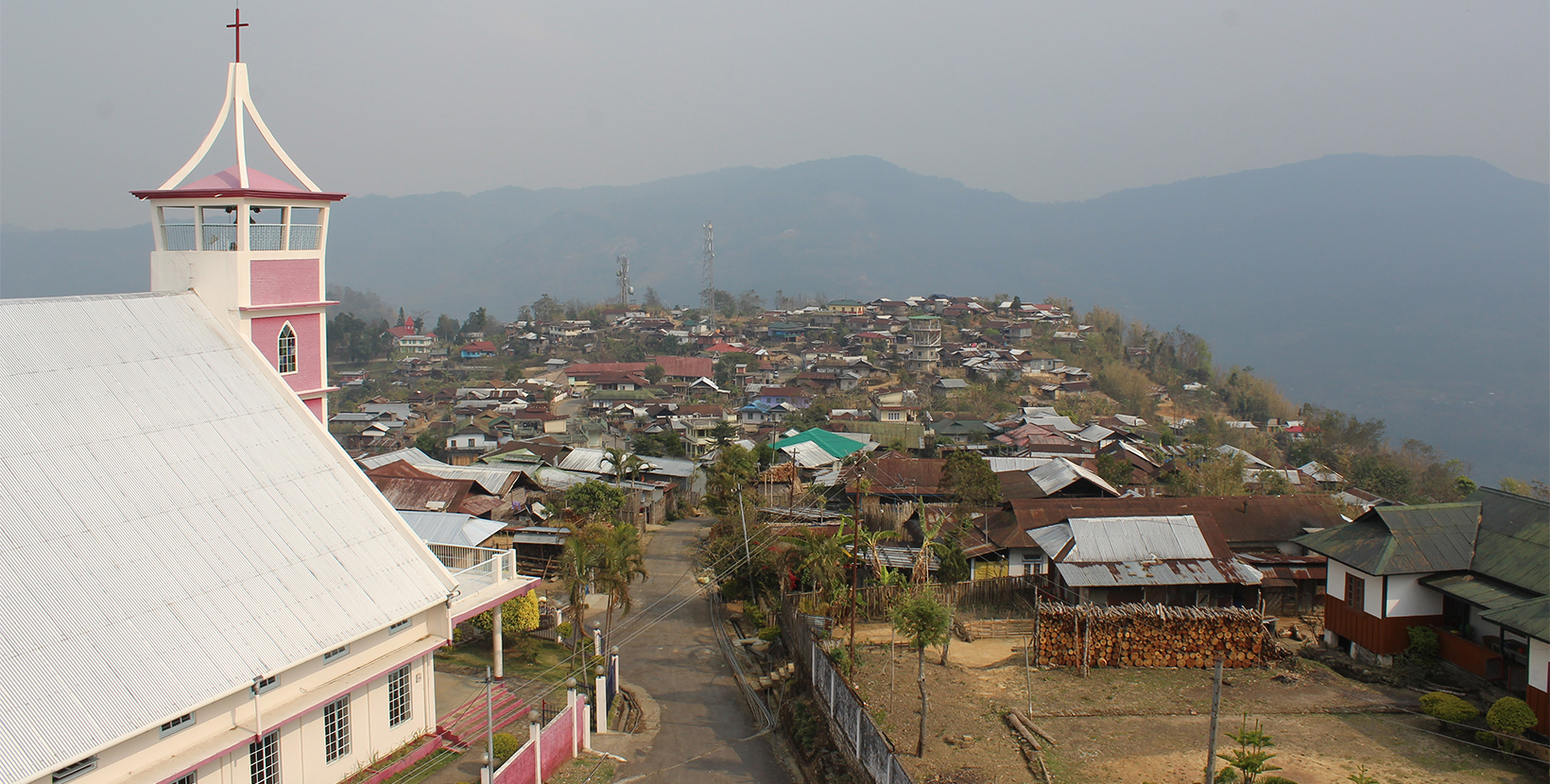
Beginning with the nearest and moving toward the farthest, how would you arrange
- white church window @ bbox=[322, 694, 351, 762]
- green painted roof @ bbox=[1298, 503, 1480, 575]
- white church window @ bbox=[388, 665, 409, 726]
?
1. white church window @ bbox=[322, 694, 351, 762]
2. white church window @ bbox=[388, 665, 409, 726]
3. green painted roof @ bbox=[1298, 503, 1480, 575]

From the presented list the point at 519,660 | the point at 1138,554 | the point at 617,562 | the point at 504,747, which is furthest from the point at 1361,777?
the point at 519,660

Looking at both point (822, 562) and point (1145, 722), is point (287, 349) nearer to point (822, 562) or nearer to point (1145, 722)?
point (822, 562)

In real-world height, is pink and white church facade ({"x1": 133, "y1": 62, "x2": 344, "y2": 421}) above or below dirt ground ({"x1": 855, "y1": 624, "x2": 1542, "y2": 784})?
above

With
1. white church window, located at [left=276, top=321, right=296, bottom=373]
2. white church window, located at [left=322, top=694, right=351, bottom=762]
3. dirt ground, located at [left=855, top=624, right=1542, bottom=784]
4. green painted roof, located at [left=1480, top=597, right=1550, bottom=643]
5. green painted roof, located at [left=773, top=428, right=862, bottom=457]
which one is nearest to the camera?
white church window, located at [left=322, top=694, right=351, bottom=762]

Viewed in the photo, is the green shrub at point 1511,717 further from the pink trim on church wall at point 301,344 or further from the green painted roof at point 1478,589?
the pink trim on church wall at point 301,344

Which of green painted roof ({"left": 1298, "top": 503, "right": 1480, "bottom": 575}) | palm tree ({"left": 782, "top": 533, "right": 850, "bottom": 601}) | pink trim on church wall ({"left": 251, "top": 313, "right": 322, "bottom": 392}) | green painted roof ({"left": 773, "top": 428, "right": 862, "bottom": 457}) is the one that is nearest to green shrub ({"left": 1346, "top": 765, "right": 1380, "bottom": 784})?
green painted roof ({"left": 1298, "top": 503, "right": 1480, "bottom": 575})

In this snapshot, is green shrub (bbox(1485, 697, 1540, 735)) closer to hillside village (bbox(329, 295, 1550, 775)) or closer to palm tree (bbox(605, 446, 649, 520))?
hillside village (bbox(329, 295, 1550, 775))
